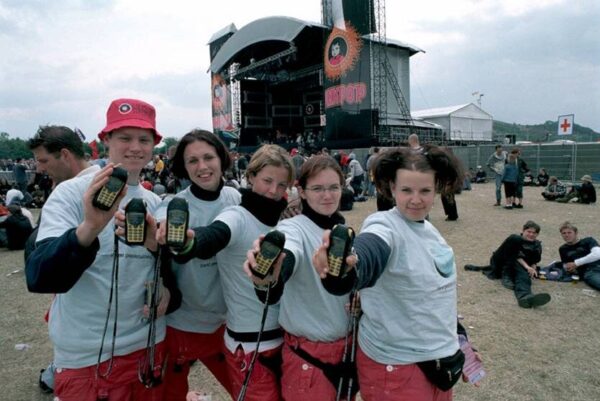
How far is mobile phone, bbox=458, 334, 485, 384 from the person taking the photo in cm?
212

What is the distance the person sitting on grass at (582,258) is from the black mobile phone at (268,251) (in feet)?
19.7

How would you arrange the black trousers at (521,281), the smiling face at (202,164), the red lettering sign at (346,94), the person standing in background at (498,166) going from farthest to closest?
the red lettering sign at (346,94) → the person standing in background at (498,166) → the black trousers at (521,281) → the smiling face at (202,164)

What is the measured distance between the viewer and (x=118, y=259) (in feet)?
6.05

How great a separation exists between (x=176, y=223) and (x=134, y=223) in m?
0.18

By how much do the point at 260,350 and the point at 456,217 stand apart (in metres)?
9.65

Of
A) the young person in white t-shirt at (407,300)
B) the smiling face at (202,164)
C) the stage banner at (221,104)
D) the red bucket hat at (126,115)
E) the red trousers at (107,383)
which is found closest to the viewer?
the young person in white t-shirt at (407,300)

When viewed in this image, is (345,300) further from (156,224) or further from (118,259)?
(118,259)

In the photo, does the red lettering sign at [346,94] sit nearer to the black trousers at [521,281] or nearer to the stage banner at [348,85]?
the stage banner at [348,85]

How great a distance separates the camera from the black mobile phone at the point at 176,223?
1485mm

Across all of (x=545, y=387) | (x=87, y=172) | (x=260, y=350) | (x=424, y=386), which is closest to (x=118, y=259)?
(x=87, y=172)

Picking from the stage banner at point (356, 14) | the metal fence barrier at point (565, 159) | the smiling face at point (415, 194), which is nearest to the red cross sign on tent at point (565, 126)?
the metal fence barrier at point (565, 159)

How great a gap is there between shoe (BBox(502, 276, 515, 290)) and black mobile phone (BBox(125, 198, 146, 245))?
18.7 feet

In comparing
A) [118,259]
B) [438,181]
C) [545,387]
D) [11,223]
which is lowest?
[545,387]

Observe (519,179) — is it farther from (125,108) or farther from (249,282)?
(125,108)
